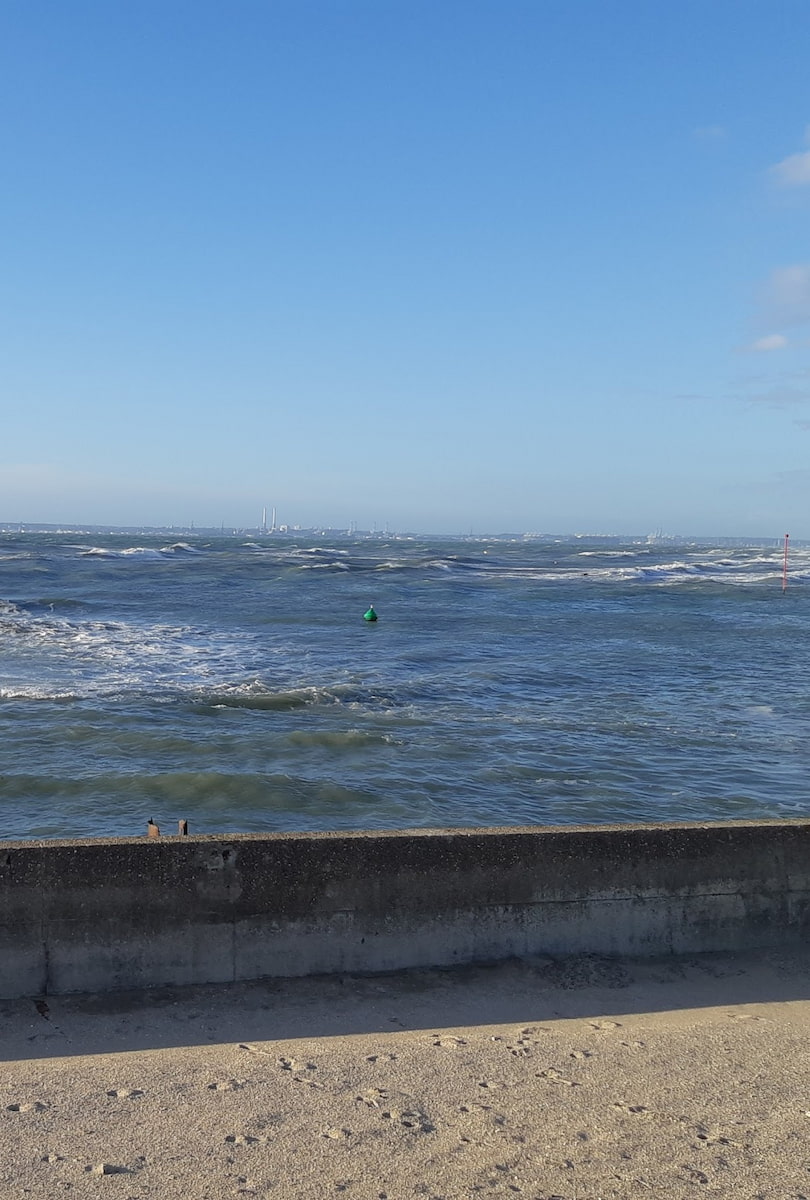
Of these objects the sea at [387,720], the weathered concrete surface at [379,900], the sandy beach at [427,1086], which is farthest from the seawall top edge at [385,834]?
the sea at [387,720]

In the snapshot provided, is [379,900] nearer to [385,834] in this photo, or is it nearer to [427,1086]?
[385,834]

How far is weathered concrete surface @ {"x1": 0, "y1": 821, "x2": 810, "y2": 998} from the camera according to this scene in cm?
484

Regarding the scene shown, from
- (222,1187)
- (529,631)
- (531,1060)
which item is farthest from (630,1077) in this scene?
(529,631)

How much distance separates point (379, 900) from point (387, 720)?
30.6ft

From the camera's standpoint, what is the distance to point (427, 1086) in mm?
4008

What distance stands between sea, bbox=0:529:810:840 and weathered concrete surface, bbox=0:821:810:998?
419cm

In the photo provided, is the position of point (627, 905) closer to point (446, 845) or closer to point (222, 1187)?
point (446, 845)

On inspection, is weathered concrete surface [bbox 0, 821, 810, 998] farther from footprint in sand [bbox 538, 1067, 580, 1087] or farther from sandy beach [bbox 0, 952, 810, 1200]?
footprint in sand [bbox 538, 1067, 580, 1087]

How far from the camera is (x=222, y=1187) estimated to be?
3.34 m

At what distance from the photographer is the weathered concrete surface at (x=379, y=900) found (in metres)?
4.84

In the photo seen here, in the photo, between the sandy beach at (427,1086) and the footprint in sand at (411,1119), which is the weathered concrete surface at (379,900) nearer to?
the sandy beach at (427,1086)

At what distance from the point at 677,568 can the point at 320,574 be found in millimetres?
30929

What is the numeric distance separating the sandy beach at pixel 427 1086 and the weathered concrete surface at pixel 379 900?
151mm

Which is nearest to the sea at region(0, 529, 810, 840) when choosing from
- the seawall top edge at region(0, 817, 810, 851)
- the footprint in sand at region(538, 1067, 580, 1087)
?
the seawall top edge at region(0, 817, 810, 851)
